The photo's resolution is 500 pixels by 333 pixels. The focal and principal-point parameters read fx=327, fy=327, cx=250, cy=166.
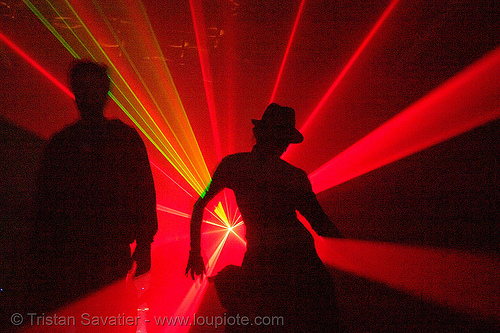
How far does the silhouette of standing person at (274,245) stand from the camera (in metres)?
1.47

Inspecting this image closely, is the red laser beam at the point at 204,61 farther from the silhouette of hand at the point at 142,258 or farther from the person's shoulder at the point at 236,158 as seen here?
the silhouette of hand at the point at 142,258

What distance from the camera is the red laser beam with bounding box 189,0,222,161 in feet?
15.6

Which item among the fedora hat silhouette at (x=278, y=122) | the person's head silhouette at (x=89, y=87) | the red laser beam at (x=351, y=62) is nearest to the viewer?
the person's head silhouette at (x=89, y=87)

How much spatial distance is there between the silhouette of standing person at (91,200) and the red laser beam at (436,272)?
1515mm

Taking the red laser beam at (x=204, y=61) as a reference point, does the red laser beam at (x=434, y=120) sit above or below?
below

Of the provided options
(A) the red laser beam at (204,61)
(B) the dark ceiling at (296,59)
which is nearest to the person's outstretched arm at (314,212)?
(B) the dark ceiling at (296,59)

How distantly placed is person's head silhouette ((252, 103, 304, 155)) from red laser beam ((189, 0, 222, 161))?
11.6ft

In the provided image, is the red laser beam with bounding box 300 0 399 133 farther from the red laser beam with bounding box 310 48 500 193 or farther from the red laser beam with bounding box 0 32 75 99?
the red laser beam with bounding box 0 32 75 99

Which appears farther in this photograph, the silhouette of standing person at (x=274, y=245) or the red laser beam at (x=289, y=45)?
the red laser beam at (x=289, y=45)

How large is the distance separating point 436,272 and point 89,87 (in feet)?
11.6

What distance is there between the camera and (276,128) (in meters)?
1.78

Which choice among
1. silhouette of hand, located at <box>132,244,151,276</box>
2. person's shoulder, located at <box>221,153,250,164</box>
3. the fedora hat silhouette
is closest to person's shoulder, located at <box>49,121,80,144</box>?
silhouette of hand, located at <box>132,244,151,276</box>

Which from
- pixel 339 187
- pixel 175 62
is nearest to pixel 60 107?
pixel 175 62

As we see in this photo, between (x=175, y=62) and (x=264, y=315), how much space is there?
16.7 feet
